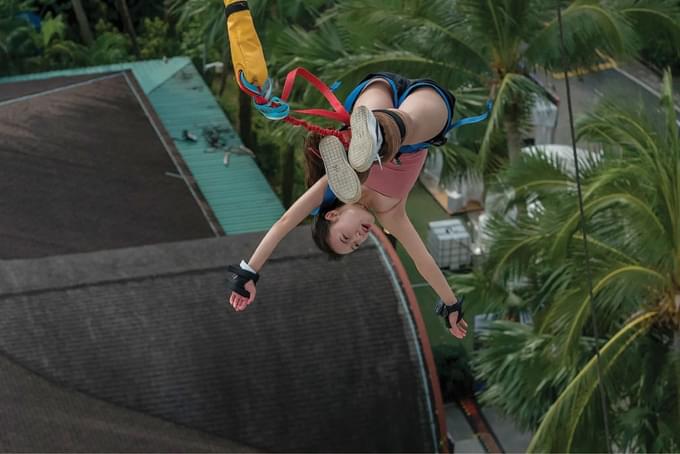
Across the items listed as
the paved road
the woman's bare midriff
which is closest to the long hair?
the woman's bare midriff

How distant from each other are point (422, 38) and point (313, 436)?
6161 mm

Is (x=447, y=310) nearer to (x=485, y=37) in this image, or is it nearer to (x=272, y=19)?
(x=485, y=37)

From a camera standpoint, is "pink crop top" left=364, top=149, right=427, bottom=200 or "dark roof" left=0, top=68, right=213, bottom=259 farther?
"dark roof" left=0, top=68, right=213, bottom=259

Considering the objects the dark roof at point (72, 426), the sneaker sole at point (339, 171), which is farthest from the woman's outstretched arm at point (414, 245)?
the dark roof at point (72, 426)

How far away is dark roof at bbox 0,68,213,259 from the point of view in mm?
20188

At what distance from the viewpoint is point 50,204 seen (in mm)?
20953

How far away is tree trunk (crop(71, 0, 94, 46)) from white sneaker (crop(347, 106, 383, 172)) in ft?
112

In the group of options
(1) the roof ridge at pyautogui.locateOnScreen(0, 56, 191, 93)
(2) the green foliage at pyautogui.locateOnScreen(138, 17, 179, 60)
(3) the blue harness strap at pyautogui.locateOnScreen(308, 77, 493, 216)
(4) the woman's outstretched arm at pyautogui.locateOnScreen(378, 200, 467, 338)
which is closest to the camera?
(3) the blue harness strap at pyautogui.locateOnScreen(308, 77, 493, 216)

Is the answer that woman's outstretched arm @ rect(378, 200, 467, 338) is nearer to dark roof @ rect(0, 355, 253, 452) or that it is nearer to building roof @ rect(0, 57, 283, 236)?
dark roof @ rect(0, 355, 253, 452)

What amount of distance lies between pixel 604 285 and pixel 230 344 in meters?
5.68

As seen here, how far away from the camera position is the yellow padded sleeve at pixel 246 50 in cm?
461

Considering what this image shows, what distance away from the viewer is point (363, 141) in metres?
4.57

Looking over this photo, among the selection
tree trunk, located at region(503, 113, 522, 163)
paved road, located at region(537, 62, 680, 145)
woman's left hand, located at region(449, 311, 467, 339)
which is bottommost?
paved road, located at region(537, 62, 680, 145)

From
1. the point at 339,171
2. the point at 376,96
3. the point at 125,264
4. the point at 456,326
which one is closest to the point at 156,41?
the point at 125,264
